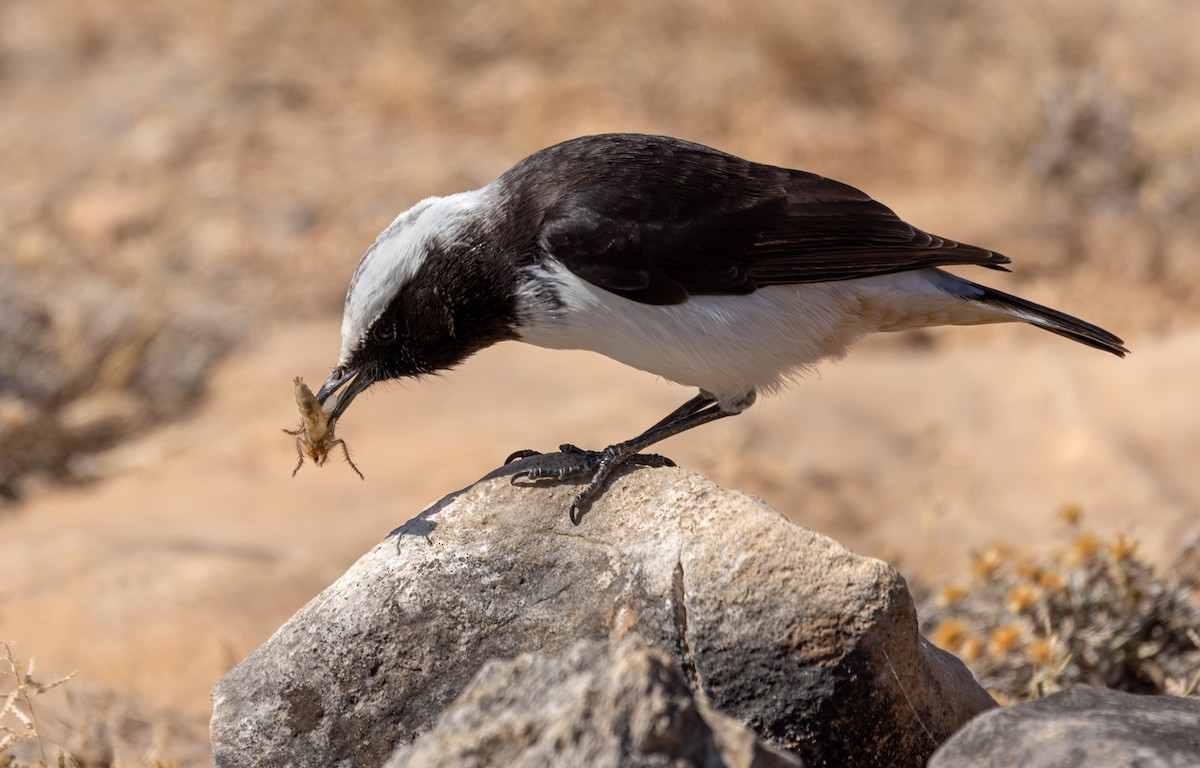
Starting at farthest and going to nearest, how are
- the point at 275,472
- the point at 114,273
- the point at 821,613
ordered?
the point at 114,273 < the point at 275,472 < the point at 821,613

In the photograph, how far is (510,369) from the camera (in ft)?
30.1

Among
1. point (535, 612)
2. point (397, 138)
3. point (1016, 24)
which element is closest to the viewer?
point (535, 612)

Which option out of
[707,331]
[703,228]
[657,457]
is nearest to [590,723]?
[657,457]

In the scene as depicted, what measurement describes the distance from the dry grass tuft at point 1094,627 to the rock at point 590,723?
240cm

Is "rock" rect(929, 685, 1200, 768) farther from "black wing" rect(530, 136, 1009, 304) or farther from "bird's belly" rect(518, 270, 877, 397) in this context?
"black wing" rect(530, 136, 1009, 304)

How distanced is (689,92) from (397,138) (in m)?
2.80

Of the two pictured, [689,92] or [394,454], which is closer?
[394,454]

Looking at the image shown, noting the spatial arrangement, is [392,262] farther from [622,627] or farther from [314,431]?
[622,627]

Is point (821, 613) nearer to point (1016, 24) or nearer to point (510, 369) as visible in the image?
point (510, 369)

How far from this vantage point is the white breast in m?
4.06

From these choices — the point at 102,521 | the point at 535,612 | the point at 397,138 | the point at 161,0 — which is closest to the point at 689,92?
the point at 397,138

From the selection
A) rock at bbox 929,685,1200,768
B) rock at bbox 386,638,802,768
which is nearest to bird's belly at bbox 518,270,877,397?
rock at bbox 929,685,1200,768

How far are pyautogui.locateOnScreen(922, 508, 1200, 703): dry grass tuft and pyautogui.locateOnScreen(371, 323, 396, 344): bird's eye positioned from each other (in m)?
2.10

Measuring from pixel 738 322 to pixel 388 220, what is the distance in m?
7.50
